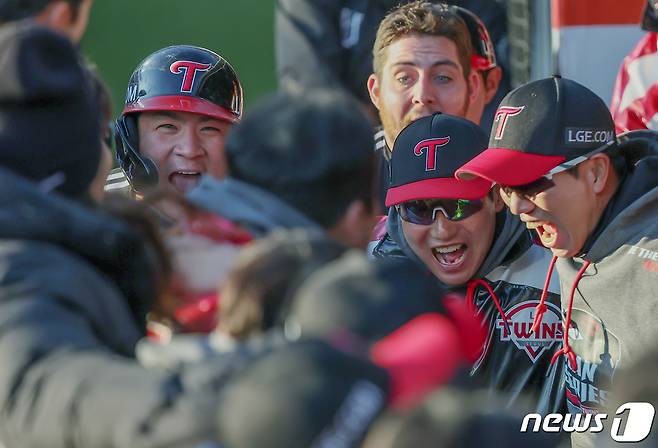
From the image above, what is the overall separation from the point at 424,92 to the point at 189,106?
89cm

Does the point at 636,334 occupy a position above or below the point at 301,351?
below

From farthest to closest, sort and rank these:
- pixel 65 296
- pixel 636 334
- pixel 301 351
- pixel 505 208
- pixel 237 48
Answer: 1. pixel 237 48
2. pixel 505 208
3. pixel 636 334
4. pixel 65 296
5. pixel 301 351

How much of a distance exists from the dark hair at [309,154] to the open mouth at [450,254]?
1644mm

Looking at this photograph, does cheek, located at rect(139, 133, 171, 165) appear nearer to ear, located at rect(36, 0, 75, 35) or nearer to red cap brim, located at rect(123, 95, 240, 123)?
red cap brim, located at rect(123, 95, 240, 123)

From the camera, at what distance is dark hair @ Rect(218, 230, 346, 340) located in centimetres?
217

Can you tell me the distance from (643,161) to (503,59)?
2479mm

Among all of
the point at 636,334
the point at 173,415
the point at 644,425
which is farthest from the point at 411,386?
the point at 636,334

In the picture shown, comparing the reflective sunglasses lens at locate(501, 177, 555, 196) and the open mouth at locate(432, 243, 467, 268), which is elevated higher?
the reflective sunglasses lens at locate(501, 177, 555, 196)

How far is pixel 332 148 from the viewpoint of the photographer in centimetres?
237

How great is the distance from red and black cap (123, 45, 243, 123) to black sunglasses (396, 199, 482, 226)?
0.83m

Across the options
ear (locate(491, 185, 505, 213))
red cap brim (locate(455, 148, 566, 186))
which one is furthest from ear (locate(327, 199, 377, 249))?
ear (locate(491, 185, 505, 213))

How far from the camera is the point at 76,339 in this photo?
2.25 metres

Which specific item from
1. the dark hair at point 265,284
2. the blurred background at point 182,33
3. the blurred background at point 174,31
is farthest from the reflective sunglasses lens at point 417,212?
the blurred background at point 174,31

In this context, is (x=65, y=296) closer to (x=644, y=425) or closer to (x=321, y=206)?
(x=321, y=206)
